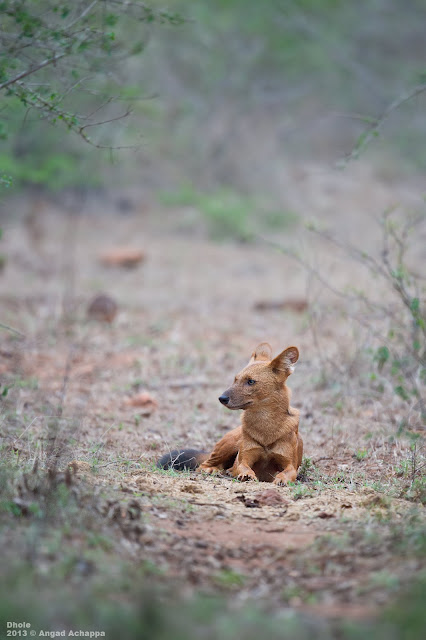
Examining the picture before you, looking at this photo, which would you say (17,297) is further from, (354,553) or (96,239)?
(354,553)

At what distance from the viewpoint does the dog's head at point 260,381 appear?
5.89m

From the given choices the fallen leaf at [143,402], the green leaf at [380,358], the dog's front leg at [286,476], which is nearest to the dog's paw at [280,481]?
the dog's front leg at [286,476]

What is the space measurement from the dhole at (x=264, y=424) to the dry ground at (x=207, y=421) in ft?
0.86

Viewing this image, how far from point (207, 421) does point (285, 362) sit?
2.13 metres

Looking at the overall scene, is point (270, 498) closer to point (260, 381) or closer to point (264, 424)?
point (264, 424)

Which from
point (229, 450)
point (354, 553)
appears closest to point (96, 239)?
point (229, 450)

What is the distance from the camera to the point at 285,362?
19.7 ft

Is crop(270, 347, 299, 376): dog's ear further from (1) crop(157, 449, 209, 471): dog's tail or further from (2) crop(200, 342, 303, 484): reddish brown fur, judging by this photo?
(1) crop(157, 449, 209, 471): dog's tail

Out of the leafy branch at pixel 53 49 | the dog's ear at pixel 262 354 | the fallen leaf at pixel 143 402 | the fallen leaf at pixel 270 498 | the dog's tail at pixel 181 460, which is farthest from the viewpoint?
the fallen leaf at pixel 143 402

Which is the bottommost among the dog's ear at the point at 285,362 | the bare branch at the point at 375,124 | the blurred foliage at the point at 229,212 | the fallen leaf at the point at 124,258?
the blurred foliage at the point at 229,212

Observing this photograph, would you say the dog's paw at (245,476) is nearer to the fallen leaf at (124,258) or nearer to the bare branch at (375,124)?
the bare branch at (375,124)

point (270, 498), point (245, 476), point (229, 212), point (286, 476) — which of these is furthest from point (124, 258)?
point (270, 498)

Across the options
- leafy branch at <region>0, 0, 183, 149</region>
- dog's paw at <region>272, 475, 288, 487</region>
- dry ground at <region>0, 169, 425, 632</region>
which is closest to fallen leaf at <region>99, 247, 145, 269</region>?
dry ground at <region>0, 169, 425, 632</region>

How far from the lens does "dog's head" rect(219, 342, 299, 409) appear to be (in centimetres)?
589
